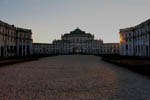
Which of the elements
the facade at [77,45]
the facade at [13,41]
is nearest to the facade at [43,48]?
the facade at [77,45]

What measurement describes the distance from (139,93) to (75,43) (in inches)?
4437

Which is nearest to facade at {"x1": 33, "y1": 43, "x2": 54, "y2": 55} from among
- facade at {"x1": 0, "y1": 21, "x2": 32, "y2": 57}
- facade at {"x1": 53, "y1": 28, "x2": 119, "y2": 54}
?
facade at {"x1": 53, "y1": 28, "x2": 119, "y2": 54}

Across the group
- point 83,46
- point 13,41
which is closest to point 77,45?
point 83,46

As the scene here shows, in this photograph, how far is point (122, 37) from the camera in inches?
2373

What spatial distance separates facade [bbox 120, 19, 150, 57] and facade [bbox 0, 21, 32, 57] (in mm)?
45754

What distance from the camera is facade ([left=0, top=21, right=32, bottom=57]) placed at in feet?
143

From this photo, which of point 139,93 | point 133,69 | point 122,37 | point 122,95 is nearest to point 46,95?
point 122,95

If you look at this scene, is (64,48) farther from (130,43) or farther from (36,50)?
(130,43)

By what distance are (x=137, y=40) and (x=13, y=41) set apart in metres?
50.3

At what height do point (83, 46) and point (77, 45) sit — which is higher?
point (77, 45)

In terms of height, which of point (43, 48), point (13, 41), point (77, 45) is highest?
point (77, 45)

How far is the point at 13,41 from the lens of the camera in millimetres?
52625

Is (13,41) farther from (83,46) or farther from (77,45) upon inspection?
(83,46)

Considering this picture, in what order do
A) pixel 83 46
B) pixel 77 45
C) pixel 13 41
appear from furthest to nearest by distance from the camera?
1. pixel 77 45
2. pixel 83 46
3. pixel 13 41
